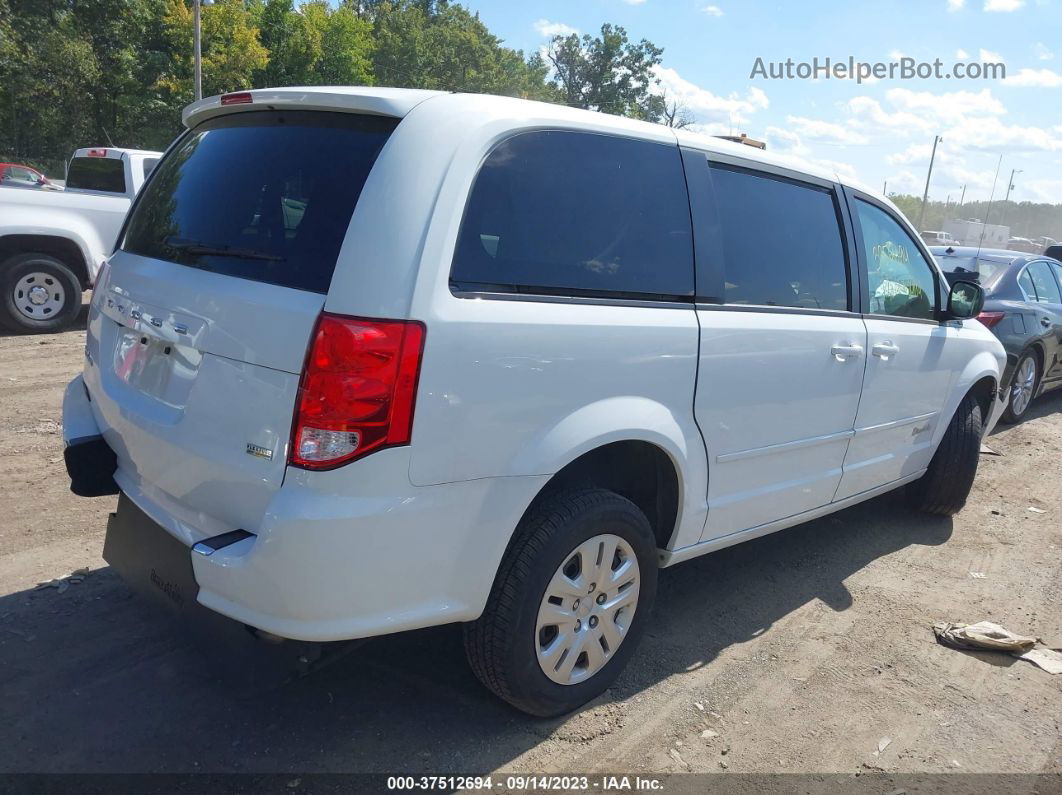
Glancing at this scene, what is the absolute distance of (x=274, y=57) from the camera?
3919 centimetres

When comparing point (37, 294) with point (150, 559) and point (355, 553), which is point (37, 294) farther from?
point (355, 553)

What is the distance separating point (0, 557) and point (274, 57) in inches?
1599

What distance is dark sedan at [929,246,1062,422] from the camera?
7.61 metres

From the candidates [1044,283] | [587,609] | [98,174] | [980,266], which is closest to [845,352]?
[587,609]

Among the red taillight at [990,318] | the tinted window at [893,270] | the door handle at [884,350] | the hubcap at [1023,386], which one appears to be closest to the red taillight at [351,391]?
the door handle at [884,350]

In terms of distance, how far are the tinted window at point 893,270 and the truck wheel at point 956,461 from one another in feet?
2.63

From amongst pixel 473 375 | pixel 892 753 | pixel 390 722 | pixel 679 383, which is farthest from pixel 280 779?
pixel 892 753

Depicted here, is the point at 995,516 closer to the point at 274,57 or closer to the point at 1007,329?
the point at 1007,329

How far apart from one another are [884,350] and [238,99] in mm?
3041

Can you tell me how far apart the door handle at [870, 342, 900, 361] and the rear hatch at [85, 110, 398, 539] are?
261cm

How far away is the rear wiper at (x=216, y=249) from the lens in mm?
2391

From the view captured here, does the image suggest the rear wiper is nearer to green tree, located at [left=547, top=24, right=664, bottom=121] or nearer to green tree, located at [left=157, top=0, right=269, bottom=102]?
green tree, located at [left=157, top=0, right=269, bottom=102]

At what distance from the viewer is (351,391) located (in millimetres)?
2123

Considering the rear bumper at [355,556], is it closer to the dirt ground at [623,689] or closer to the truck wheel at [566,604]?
the truck wheel at [566,604]
